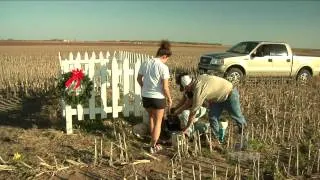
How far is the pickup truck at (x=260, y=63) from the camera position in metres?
17.0

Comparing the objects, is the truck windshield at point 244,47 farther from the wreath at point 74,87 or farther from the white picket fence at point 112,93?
the wreath at point 74,87

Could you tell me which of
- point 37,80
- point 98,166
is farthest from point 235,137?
point 37,80

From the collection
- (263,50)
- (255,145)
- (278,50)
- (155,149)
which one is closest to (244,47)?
(263,50)

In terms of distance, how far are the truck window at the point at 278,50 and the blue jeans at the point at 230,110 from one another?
10.8 m

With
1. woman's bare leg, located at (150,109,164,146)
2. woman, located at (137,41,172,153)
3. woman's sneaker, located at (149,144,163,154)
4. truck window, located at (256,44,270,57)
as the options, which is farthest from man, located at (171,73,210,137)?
truck window, located at (256,44,270,57)

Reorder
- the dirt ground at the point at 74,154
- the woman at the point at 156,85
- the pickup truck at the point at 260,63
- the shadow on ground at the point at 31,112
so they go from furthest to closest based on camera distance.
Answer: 1. the pickup truck at the point at 260,63
2. the shadow on ground at the point at 31,112
3. the woman at the point at 156,85
4. the dirt ground at the point at 74,154

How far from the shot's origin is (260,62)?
17453 mm

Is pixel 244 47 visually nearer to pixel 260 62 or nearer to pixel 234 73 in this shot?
pixel 260 62

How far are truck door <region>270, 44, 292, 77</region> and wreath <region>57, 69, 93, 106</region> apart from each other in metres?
11.1

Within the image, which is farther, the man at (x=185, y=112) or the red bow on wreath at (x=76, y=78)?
the red bow on wreath at (x=76, y=78)

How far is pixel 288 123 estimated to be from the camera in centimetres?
937

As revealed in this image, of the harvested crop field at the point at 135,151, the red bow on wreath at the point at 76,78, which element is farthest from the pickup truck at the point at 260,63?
the red bow on wreath at the point at 76,78

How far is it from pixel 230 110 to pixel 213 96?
563 millimetres

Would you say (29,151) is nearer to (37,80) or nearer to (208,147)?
(208,147)
